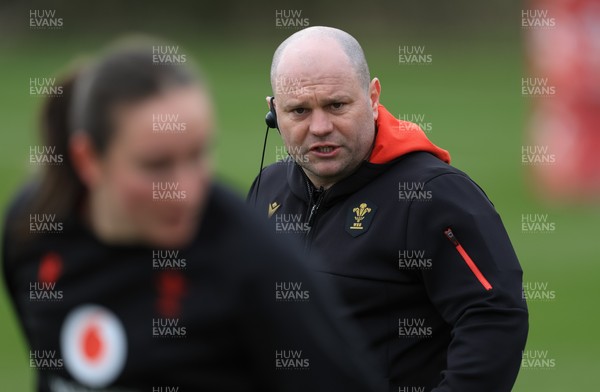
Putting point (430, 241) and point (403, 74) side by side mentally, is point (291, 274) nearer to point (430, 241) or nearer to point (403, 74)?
point (430, 241)

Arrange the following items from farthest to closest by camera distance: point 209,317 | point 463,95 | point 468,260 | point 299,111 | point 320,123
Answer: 1. point 463,95
2. point 299,111
3. point 320,123
4. point 468,260
5. point 209,317

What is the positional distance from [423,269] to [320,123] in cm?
81

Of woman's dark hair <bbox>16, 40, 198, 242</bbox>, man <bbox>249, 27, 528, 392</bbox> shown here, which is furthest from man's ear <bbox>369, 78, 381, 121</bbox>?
woman's dark hair <bbox>16, 40, 198, 242</bbox>

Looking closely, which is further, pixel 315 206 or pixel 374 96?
pixel 374 96

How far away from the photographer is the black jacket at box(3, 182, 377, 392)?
334cm

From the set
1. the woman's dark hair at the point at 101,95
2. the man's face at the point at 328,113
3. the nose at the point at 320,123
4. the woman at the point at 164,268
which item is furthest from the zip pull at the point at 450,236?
the woman's dark hair at the point at 101,95

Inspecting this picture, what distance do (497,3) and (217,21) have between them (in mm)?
Answer: 10657

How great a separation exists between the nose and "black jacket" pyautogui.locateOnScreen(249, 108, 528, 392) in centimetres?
22

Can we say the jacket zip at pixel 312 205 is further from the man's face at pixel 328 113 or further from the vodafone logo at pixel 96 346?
the vodafone logo at pixel 96 346

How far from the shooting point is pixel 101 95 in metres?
3.28

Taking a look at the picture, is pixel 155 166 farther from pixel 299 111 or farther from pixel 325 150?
pixel 299 111

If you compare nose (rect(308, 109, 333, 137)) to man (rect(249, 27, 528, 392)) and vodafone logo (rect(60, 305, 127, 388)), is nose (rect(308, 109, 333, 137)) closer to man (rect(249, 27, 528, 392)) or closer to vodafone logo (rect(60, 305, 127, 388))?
man (rect(249, 27, 528, 392))

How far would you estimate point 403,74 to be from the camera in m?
40.5

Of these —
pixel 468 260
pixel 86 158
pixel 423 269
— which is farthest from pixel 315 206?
pixel 86 158
